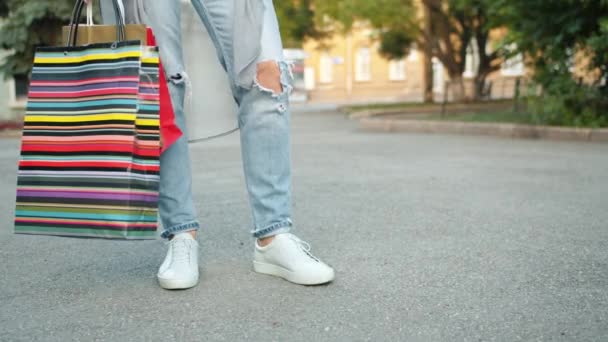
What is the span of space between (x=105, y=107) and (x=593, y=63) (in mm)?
9940

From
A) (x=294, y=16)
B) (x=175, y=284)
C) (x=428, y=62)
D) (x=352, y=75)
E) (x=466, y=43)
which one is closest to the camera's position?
(x=175, y=284)

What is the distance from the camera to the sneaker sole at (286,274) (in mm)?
2781

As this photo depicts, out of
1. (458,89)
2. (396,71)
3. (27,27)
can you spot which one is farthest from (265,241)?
(396,71)

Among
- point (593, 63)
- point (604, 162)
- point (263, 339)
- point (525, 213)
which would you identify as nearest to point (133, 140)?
point (263, 339)

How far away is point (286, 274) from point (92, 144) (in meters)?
0.86

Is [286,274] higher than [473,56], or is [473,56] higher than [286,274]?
[473,56]

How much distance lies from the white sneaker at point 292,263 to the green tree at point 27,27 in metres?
13.4

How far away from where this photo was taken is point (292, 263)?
282 cm

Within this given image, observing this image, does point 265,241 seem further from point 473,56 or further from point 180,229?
point 473,56

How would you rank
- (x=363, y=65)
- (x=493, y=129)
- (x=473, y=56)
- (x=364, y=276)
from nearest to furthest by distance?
(x=364, y=276) < (x=493, y=129) < (x=473, y=56) < (x=363, y=65)

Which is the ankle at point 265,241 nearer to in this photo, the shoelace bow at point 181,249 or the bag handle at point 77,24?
the shoelace bow at point 181,249

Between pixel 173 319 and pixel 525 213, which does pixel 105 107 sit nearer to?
pixel 173 319

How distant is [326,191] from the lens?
18.9ft

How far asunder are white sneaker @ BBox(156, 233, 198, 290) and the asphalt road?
47 mm
